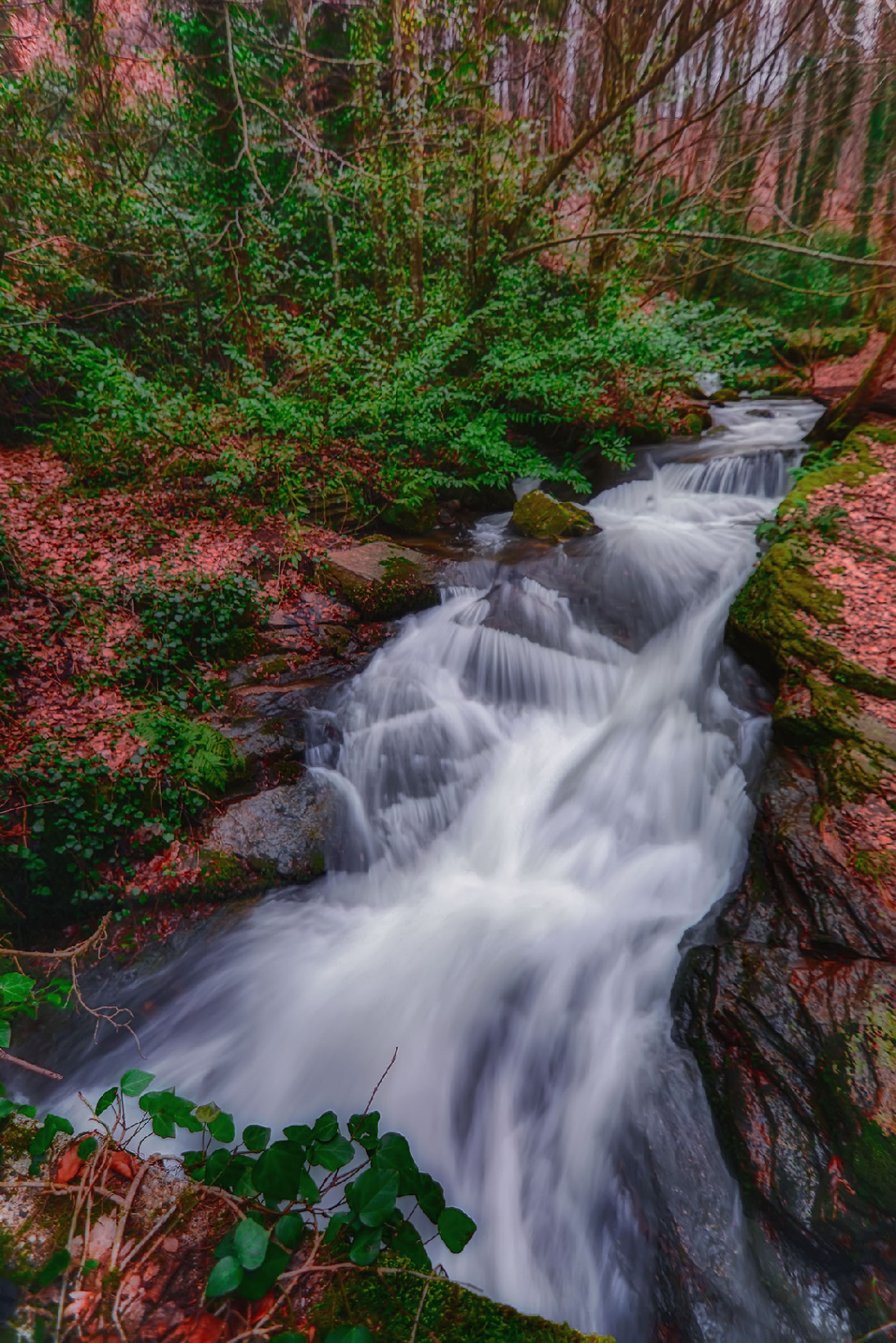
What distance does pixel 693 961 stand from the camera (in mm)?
3523

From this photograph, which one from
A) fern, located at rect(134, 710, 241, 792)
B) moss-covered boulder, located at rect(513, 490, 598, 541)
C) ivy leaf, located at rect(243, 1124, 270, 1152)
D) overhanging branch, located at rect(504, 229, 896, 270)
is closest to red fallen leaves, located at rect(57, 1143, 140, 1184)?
ivy leaf, located at rect(243, 1124, 270, 1152)

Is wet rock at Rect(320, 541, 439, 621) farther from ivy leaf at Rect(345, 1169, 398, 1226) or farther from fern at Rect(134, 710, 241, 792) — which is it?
ivy leaf at Rect(345, 1169, 398, 1226)

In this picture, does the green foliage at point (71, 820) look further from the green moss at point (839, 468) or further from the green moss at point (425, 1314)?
the green moss at point (839, 468)

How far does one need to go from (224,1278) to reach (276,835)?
359 centimetres

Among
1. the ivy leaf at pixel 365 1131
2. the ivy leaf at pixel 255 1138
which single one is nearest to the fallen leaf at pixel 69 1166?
the ivy leaf at pixel 255 1138

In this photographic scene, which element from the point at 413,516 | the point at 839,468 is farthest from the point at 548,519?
the point at 839,468

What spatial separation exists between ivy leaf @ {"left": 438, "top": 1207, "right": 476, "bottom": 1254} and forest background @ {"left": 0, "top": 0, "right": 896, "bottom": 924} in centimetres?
429

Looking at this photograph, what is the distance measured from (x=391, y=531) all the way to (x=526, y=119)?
5217 millimetres

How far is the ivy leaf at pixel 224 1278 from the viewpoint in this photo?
128cm

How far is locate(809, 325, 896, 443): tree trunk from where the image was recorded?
7844 mm

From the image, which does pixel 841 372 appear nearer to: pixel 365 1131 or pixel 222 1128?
pixel 365 1131

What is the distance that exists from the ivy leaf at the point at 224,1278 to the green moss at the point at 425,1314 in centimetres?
19

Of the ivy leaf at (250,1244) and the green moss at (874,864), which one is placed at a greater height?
the ivy leaf at (250,1244)

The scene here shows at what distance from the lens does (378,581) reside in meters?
6.73
